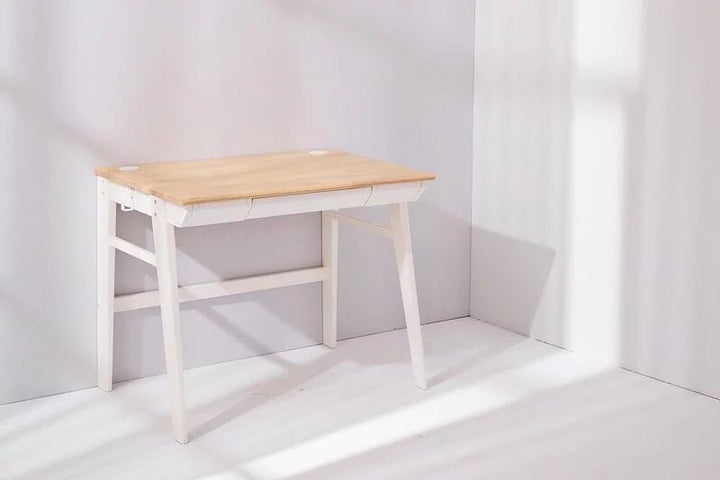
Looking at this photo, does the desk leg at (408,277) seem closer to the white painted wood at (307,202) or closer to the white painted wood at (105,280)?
the white painted wood at (307,202)

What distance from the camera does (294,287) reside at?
3.46 m

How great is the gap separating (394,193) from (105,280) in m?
0.84

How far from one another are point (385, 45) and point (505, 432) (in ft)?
4.38

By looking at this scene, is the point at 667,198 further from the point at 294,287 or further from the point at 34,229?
the point at 34,229

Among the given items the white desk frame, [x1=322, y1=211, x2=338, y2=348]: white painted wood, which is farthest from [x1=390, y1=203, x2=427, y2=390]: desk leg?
[x1=322, y1=211, x2=338, y2=348]: white painted wood

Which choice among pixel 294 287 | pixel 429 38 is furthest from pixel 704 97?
pixel 294 287

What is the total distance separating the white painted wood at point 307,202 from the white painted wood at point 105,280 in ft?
1.66

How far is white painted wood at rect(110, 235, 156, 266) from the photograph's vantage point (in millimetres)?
2812

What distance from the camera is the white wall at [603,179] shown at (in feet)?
9.84

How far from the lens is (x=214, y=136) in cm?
323

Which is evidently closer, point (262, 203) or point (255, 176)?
point (262, 203)

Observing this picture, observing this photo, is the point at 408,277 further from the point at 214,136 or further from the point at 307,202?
the point at 214,136

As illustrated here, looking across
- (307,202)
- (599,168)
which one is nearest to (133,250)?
(307,202)

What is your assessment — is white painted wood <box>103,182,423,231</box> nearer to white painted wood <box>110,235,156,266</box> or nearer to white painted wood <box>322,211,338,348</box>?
white painted wood <box>110,235,156,266</box>
